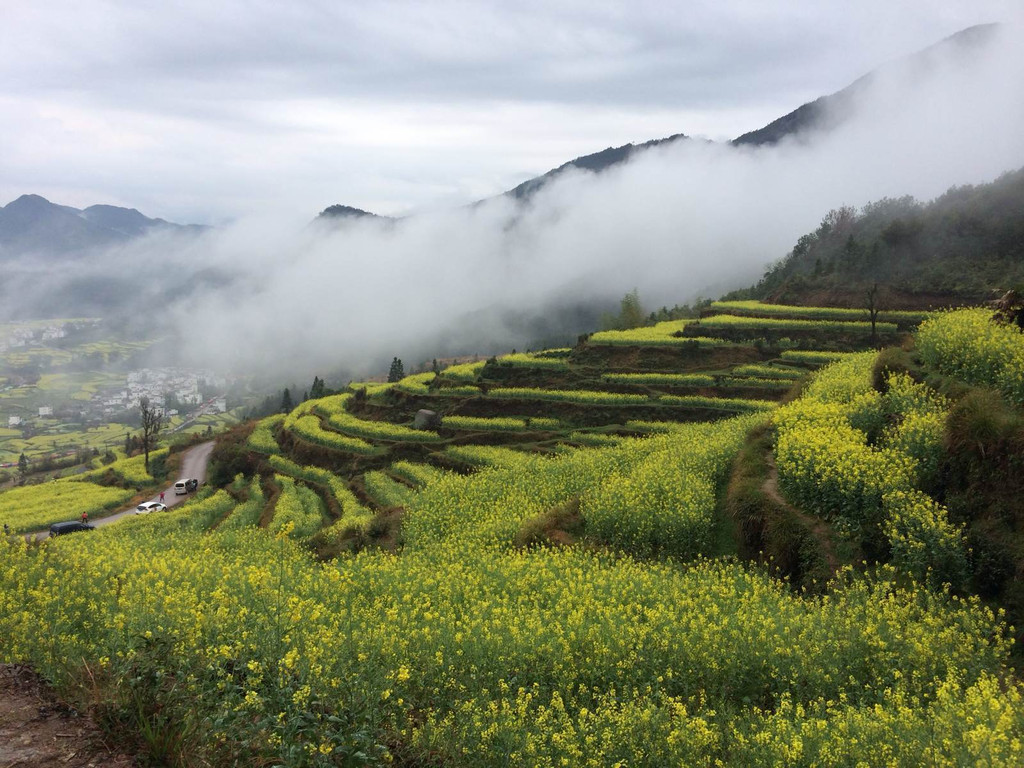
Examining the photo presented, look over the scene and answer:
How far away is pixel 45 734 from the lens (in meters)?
5.74

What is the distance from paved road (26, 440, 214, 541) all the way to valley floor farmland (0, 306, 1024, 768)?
94.2 ft

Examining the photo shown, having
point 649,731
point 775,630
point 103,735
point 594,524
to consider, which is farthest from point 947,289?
point 103,735

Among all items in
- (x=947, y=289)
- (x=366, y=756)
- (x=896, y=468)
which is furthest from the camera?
(x=947, y=289)

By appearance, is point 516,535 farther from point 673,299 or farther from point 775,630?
point 673,299

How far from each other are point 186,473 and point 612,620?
59.1 meters

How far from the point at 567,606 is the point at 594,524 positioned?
6.74 meters

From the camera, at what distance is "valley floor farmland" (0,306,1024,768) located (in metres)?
6.36

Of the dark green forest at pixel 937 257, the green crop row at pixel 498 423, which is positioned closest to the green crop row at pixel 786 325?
the dark green forest at pixel 937 257

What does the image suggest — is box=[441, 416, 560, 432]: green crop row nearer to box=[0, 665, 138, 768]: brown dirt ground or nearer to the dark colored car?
the dark colored car

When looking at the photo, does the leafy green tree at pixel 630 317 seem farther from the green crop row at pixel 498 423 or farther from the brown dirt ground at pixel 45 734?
the brown dirt ground at pixel 45 734

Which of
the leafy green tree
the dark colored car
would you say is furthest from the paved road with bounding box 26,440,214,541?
the leafy green tree

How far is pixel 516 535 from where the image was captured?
63.2 feet

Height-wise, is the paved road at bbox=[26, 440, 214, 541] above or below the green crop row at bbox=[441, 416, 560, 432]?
below

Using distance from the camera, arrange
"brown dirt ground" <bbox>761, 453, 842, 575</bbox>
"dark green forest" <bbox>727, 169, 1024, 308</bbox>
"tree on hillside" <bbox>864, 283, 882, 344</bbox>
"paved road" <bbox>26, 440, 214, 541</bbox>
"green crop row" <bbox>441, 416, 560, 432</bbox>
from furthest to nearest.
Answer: "dark green forest" <bbox>727, 169, 1024, 308</bbox> < "paved road" <bbox>26, 440, 214, 541</bbox> < "tree on hillside" <bbox>864, 283, 882, 344</bbox> < "green crop row" <bbox>441, 416, 560, 432</bbox> < "brown dirt ground" <bbox>761, 453, 842, 575</bbox>
